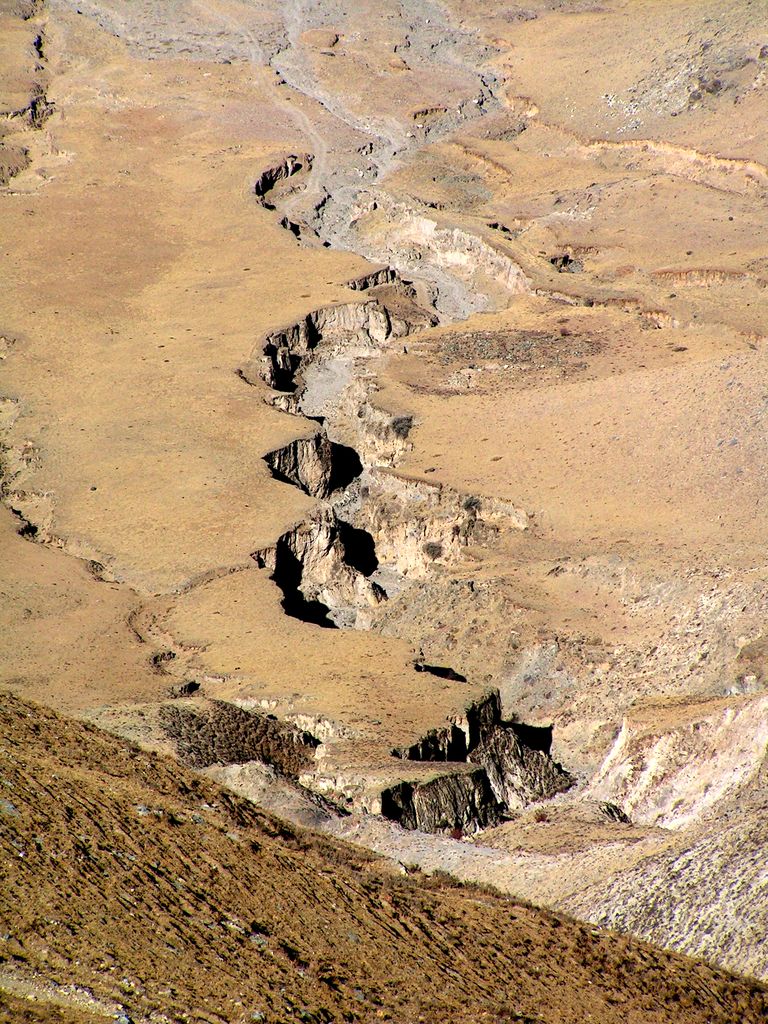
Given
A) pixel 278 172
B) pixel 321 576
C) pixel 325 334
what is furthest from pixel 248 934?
pixel 278 172

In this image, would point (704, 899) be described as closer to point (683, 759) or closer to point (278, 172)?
point (683, 759)

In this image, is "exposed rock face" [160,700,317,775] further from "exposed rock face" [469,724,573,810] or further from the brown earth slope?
the brown earth slope

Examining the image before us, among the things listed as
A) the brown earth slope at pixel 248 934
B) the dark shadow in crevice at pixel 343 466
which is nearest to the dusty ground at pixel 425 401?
the dark shadow in crevice at pixel 343 466

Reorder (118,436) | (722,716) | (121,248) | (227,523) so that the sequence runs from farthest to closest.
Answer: (121,248)
(118,436)
(227,523)
(722,716)

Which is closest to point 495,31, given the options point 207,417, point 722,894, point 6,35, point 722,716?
point 6,35

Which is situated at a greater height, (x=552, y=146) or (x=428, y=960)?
(x=552, y=146)

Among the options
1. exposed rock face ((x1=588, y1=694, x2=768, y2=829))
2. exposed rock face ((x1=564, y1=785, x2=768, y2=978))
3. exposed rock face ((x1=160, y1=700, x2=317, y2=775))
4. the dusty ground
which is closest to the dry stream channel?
the dusty ground

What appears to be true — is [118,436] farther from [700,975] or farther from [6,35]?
[6,35]

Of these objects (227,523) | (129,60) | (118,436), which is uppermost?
(129,60)
